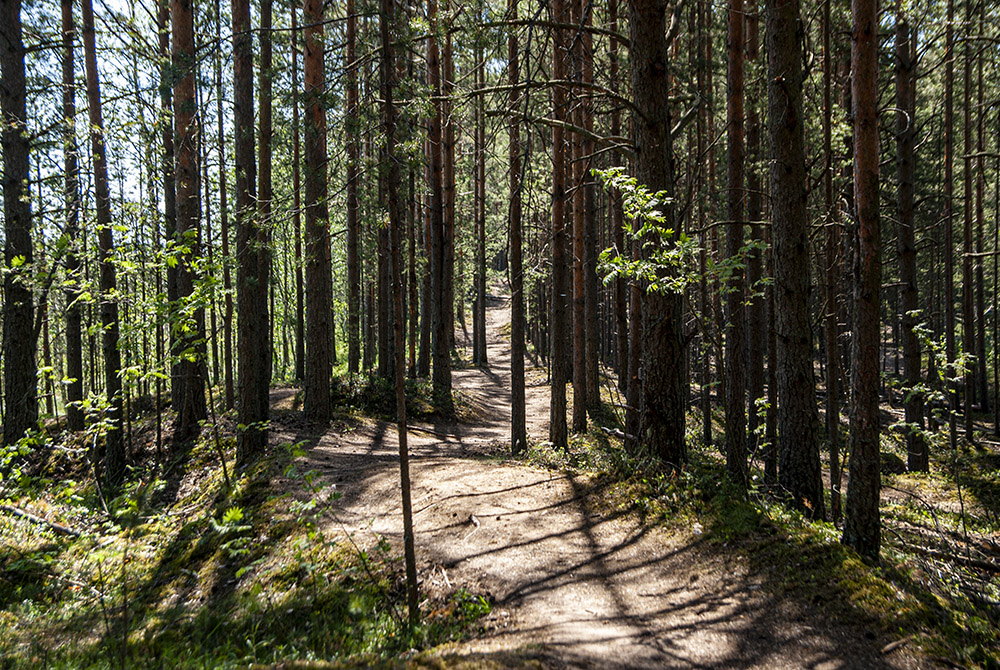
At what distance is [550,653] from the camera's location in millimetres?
3494

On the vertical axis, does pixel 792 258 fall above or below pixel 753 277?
below

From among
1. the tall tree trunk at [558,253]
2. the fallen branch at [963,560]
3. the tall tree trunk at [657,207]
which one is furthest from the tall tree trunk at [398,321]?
the tall tree trunk at [558,253]

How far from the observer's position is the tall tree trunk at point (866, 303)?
4.54m

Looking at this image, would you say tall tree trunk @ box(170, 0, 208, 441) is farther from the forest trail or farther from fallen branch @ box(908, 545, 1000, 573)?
fallen branch @ box(908, 545, 1000, 573)

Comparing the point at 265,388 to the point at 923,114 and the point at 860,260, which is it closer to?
the point at 860,260

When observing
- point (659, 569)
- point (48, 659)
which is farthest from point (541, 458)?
point (48, 659)

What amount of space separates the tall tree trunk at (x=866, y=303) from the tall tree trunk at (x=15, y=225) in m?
12.5

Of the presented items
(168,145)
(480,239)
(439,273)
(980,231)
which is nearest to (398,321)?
(168,145)

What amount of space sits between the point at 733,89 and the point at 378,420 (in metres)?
10.6

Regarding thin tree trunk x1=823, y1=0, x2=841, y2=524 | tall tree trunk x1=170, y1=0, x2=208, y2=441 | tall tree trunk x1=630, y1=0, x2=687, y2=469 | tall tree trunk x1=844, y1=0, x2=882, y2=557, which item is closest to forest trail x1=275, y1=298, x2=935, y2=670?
tall tree trunk x1=844, y1=0, x2=882, y2=557

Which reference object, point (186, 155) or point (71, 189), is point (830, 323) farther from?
point (71, 189)

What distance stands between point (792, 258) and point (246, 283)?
7.90 m

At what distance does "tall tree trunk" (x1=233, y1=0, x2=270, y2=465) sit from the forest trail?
1819mm

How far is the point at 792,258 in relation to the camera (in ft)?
22.6
